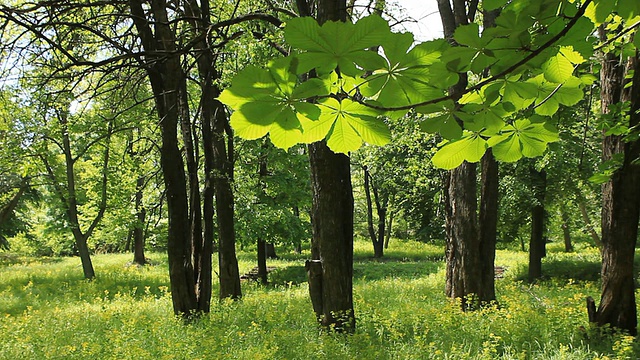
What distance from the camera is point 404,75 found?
0.84 meters

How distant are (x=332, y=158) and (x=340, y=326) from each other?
212cm

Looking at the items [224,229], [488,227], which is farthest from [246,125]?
[224,229]

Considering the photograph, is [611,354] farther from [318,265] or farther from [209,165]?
[209,165]

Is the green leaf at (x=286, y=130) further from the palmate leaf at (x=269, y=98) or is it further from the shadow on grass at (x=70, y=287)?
the shadow on grass at (x=70, y=287)

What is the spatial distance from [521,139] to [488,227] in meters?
7.65

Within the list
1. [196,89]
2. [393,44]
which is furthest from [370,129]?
[196,89]

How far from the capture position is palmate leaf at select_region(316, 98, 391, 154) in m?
0.85

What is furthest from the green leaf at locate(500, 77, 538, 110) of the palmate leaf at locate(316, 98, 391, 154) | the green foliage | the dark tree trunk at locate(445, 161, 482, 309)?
the dark tree trunk at locate(445, 161, 482, 309)

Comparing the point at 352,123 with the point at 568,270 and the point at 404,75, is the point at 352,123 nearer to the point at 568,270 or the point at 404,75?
the point at 404,75

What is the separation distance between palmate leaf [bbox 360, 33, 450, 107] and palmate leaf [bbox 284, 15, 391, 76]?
1.9 inches

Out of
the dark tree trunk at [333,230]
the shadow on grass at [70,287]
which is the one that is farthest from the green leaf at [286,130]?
the shadow on grass at [70,287]

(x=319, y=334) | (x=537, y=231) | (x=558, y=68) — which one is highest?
(x=558, y=68)

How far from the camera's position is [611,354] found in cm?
484

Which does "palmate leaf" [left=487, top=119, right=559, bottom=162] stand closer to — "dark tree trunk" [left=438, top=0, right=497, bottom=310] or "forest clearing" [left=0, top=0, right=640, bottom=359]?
"forest clearing" [left=0, top=0, right=640, bottom=359]
